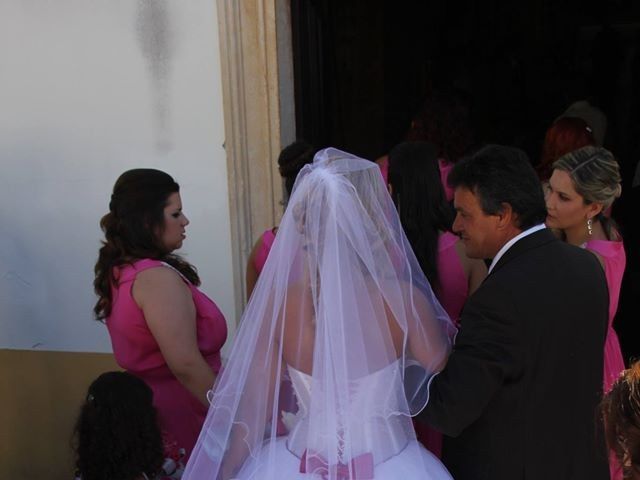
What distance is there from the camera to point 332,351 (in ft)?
7.30

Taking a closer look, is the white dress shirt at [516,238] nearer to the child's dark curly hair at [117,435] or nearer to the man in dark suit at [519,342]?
the man in dark suit at [519,342]

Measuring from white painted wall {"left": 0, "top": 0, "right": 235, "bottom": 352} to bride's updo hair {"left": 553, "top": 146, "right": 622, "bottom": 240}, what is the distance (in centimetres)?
165

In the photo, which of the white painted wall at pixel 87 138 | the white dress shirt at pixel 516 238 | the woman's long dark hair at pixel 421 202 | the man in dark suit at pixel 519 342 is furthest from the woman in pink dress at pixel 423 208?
the white painted wall at pixel 87 138

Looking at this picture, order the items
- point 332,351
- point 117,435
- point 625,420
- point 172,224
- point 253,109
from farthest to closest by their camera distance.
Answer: point 253,109 < point 172,224 < point 117,435 < point 332,351 < point 625,420

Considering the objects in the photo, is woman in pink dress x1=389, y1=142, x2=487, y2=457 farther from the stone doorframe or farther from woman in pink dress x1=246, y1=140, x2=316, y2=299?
the stone doorframe

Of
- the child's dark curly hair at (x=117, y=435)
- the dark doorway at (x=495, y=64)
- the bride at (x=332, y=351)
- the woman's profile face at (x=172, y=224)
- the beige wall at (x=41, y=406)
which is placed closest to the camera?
the bride at (x=332, y=351)

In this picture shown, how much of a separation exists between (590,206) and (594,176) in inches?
4.3

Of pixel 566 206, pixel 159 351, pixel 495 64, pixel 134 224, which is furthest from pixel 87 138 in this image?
pixel 495 64

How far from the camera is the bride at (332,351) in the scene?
88.1 inches

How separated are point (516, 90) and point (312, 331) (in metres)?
6.64

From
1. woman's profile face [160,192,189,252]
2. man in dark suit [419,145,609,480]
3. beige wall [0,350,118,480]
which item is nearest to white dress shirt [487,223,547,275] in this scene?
man in dark suit [419,145,609,480]

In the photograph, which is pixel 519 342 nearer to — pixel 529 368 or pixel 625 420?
pixel 529 368

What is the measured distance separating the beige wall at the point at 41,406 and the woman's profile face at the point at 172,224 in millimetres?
1475

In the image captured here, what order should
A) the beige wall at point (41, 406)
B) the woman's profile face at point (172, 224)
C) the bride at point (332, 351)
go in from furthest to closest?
the beige wall at point (41, 406) → the woman's profile face at point (172, 224) → the bride at point (332, 351)
